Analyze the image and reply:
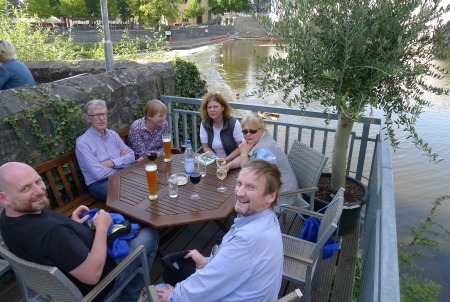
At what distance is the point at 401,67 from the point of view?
256 cm

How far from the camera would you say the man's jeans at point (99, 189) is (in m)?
3.28

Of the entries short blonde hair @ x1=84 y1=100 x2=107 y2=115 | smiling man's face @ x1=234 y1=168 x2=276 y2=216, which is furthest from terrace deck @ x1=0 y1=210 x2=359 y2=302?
short blonde hair @ x1=84 y1=100 x2=107 y2=115

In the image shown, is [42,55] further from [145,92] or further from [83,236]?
[83,236]

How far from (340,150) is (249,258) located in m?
2.29

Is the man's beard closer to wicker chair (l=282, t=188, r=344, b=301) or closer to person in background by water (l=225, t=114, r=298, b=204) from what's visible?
wicker chair (l=282, t=188, r=344, b=301)

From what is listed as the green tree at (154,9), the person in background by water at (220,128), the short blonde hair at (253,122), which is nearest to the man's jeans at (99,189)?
the person in background by water at (220,128)

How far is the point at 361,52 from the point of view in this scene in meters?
2.76

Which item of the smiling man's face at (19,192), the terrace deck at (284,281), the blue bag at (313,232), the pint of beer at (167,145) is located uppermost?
the smiling man's face at (19,192)

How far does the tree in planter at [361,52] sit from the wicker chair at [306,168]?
48 centimetres

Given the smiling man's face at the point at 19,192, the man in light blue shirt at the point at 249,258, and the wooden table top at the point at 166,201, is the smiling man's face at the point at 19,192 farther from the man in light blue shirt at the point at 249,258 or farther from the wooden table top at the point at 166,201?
the man in light blue shirt at the point at 249,258

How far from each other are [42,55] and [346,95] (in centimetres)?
783

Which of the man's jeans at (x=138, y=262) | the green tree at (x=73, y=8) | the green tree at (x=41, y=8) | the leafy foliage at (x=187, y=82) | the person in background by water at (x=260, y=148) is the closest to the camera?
the man's jeans at (x=138, y=262)

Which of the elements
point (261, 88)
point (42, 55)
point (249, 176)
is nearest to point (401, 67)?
point (261, 88)

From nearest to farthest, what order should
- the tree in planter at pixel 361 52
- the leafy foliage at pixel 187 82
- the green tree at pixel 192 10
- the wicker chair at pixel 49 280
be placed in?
the wicker chair at pixel 49 280
the tree in planter at pixel 361 52
the leafy foliage at pixel 187 82
the green tree at pixel 192 10
